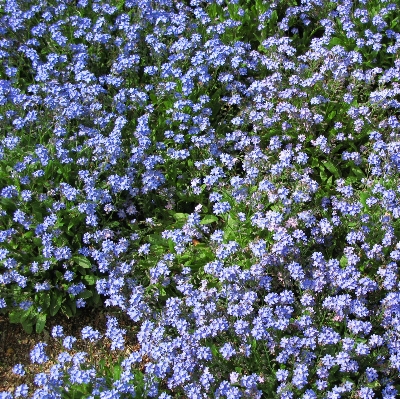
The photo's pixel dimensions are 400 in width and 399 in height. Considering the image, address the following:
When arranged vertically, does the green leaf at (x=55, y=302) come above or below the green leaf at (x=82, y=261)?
below

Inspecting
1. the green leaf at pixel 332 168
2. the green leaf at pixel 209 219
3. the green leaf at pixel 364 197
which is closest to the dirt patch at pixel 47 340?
the green leaf at pixel 209 219

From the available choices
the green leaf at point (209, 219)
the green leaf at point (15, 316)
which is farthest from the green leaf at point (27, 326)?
the green leaf at point (209, 219)

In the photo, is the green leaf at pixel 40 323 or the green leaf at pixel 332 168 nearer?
the green leaf at pixel 40 323

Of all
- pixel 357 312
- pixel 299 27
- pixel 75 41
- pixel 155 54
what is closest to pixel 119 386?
pixel 357 312

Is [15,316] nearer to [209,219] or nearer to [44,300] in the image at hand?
[44,300]

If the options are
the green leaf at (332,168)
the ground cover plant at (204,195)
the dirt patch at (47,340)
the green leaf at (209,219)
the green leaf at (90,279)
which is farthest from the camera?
the green leaf at (332,168)

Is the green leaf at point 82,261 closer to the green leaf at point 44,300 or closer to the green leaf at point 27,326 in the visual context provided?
the green leaf at point 44,300

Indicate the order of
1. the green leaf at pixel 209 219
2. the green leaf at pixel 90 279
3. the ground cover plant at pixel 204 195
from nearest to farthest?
the ground cover plant at pixel 204 195 < the green leaf at pixel 90 279 < the green leaf at pixel 209 219

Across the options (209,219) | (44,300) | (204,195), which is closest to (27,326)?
(44,300)

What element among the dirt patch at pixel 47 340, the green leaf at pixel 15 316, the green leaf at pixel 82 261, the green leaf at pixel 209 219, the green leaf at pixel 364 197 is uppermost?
the green leaf at pixel 209 219
